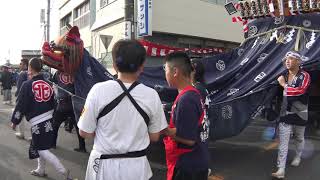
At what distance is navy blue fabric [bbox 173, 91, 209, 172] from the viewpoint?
10.2 ft

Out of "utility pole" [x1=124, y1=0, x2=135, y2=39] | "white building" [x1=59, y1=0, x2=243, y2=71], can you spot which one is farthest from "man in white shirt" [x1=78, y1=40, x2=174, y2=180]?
"white building" [x1=59, y1=0, x2=243, y2=71]

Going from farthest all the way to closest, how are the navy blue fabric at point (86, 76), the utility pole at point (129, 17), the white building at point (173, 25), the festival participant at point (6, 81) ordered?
the festival participant at point (6, 81) → the white building at point (173, 25) → the utility pole at point (129, 17) → the navy blue fabric at point (86, 76)

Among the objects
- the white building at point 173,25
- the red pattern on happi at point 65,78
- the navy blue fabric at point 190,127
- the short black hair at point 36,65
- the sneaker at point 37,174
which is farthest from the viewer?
the white building at point 173,25

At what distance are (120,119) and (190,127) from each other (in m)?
0.71

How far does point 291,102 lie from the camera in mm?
5977

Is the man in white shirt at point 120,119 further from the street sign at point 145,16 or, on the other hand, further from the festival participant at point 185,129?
the street sign at point 145,16

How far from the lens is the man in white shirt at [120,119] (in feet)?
8.57

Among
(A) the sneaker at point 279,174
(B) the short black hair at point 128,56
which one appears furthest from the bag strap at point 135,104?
(A) the sneaker at point 279,174

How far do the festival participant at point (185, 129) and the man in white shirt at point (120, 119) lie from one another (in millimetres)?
480

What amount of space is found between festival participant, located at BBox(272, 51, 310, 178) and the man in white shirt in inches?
145

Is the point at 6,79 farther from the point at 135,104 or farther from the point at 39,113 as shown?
the point at 135,104

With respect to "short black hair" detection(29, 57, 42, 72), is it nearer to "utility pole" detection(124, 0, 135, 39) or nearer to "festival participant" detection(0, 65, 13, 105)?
"utility pole" detection(124, 0, 135, 39)

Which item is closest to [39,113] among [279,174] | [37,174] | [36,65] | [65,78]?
[36,65]

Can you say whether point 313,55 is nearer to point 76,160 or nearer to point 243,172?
point 243,172
